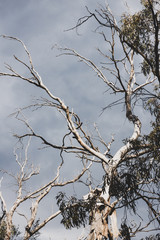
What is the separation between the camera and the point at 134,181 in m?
5.39

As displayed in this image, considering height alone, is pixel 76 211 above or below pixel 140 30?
below

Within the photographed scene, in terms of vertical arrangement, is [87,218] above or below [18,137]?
below

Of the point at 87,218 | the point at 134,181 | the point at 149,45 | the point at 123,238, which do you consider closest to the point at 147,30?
the point at 149,45

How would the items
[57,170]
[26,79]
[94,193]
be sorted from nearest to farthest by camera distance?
[94,193] → [26,79] → [57,170]

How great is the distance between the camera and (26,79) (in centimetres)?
704

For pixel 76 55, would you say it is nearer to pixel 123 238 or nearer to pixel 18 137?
pixel 18 137

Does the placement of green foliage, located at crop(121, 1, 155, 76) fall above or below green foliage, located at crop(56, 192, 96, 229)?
above

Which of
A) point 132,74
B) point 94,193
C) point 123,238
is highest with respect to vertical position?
point 132,74

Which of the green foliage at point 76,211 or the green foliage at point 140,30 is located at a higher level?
the green foliage at point 140,30

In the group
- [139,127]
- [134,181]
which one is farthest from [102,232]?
[139,127]

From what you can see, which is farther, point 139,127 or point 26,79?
point 26,79

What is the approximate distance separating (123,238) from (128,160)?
6.62 feet

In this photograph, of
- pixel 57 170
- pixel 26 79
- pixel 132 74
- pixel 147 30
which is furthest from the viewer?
pixel 57 170

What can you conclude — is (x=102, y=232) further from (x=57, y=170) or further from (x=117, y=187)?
(x=57, y=170)
